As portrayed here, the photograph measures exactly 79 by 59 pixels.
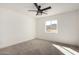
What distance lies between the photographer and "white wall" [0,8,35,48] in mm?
1600

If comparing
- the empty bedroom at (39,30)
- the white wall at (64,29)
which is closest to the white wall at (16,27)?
the empty bedroom at (39,30)

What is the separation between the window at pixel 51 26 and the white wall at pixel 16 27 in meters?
0.31

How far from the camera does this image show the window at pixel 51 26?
5.21 feet

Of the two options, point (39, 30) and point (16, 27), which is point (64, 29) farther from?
point (16, 27)

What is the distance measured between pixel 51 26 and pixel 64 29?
299 millimetres

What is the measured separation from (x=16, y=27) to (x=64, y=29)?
1.05 m

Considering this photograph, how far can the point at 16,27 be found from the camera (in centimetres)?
158

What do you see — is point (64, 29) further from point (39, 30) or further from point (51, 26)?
point (39, 30)

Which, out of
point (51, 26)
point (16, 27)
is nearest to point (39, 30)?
point (51, 26)

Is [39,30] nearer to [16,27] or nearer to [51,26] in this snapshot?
[51,26]

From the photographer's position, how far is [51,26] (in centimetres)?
165

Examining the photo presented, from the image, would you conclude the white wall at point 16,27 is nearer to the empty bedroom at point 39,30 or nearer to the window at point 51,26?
the empty bedroom at point 39,30

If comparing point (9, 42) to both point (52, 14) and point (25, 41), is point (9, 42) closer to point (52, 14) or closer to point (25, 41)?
point (25, 41)

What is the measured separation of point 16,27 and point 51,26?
0.75 meters
